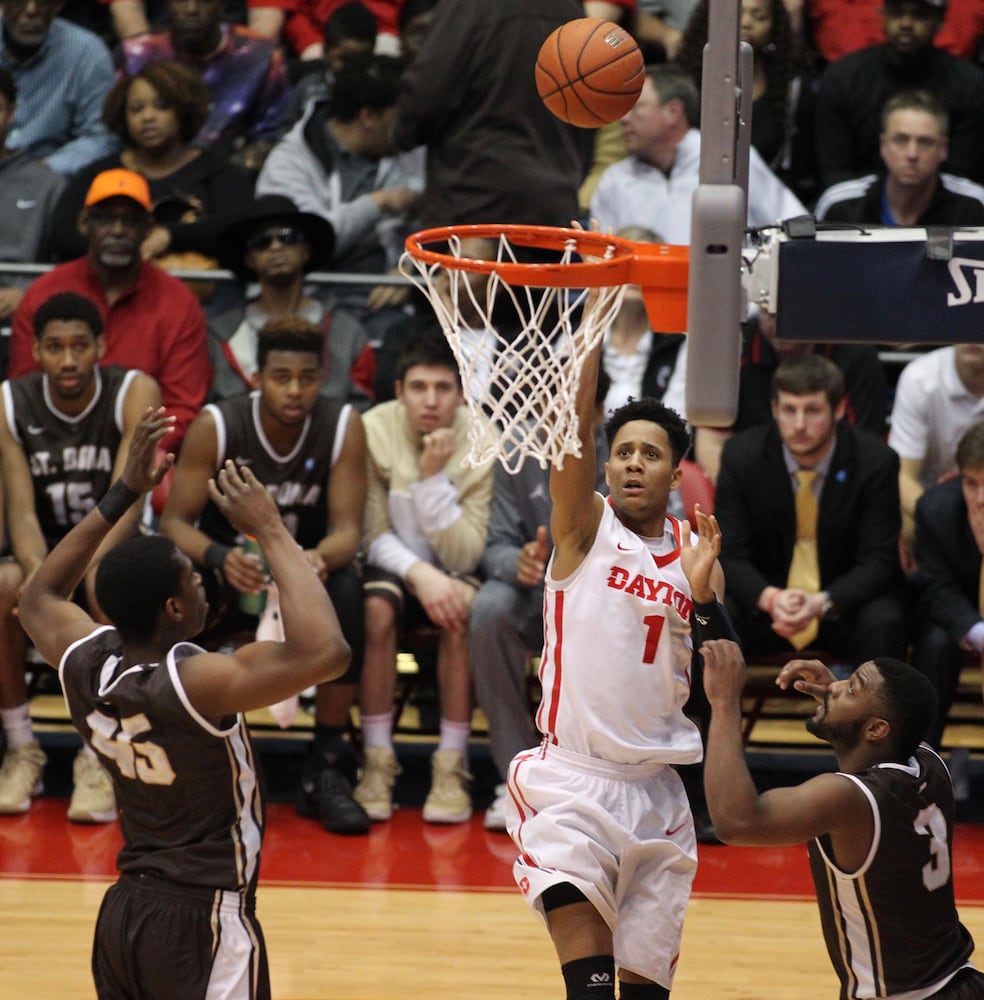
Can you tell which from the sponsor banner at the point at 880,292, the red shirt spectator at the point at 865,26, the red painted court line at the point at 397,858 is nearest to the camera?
the sponsor banner at the point at 880,292

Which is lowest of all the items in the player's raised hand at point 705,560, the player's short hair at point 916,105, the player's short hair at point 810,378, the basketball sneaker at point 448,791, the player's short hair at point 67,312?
the basketball sneaker at point 448,791

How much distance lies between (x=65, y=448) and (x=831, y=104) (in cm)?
408

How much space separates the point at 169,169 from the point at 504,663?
3162 millimetres

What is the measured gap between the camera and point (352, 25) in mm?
8836

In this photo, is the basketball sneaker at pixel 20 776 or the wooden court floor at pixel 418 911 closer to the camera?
the wooden court floor at pixel 418 911

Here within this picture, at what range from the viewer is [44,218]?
327 inches

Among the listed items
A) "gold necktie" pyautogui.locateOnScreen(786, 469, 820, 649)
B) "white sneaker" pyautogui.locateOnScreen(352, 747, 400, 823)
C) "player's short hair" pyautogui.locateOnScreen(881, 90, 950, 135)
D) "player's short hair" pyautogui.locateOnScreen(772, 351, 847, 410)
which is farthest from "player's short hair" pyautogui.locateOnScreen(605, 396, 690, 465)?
"player's short hair" pyautogui.locateOnScreen(881, 90, 950, 135)

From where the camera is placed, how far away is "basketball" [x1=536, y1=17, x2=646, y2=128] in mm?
4598

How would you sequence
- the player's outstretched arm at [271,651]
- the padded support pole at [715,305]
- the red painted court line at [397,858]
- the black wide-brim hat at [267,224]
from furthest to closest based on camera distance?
the black wide-brim hat at [267,224], the red painted court line at [397,858], the player's outstretched arm at [271,651], the padded support pole at [715,305]

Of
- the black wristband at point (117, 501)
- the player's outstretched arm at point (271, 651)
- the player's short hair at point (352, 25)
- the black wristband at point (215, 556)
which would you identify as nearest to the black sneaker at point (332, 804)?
the black wristband at point (215, 556)

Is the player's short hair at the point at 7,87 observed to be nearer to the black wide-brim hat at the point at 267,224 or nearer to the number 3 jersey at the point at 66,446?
the black wide-brim hat at the point at 267,224

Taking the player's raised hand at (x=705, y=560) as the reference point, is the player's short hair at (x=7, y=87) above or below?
above

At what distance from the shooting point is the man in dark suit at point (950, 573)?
6.64 metres

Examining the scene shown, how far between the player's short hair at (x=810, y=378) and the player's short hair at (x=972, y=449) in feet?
1.72
